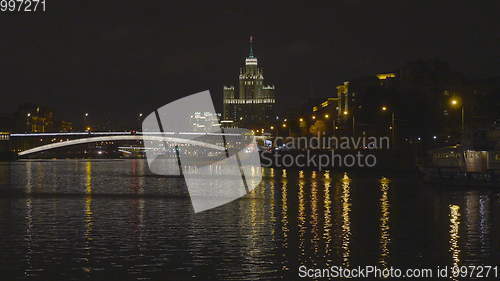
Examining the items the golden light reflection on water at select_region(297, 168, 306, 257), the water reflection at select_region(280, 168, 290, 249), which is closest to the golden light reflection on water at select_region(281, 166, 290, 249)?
the water reflection at select_region(280, 168, 290, 249)

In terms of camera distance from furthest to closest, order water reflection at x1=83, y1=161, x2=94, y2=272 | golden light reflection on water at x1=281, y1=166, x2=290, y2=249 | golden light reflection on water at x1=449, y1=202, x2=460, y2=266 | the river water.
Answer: golden light reflection on water at x1=281, y1=166, x2=290, y2=249 → water reflection at x1=83, y1=161, x2=94, y2=272 → golden light reflection on water at x1=449, y1=202, x2=460, y2=266 → the river water

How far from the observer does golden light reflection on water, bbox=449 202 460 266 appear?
2183 cm

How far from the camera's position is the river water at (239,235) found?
20.6 m

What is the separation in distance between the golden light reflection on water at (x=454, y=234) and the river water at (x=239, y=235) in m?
0.03

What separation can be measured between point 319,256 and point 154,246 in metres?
4.73

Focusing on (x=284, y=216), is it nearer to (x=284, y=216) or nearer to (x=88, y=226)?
(x=284, y=216)

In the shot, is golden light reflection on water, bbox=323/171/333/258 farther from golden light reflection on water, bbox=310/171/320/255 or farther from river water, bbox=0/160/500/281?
golden light reflection on water, bbox=310/171/320/255

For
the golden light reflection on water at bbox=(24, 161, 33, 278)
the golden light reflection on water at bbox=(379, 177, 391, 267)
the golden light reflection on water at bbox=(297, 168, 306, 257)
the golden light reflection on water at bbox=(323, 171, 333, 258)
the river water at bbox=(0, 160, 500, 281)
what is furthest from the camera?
the golden light reflection on water at bbox=(323, 171, 333, 258)

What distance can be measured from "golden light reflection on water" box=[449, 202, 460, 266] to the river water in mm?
33

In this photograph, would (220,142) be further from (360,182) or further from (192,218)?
(192,218)

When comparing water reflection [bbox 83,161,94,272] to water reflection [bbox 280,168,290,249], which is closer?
water reflection [bbox 83,161,94,272]

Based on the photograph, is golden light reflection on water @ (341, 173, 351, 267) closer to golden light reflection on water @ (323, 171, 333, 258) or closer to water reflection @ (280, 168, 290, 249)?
golden light reflection on water @ (323, 171, 333, 258)

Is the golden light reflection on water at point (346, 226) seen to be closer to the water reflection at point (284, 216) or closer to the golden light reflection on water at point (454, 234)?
the water reflection at point (284, 216)

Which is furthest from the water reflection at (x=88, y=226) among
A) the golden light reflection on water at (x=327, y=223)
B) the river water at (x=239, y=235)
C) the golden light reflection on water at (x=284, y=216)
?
the golden light reflection on water at (x=327, y=223)
